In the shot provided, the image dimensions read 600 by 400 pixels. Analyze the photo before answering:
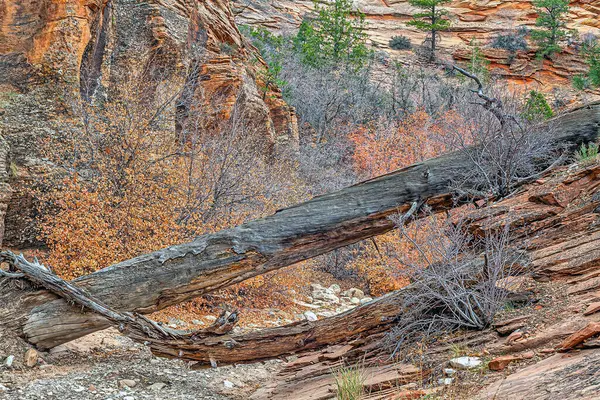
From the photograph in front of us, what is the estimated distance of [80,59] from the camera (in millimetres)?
11883

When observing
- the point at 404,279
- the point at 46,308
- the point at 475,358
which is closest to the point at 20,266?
the point at 46,308

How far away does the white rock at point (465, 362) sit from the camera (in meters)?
4.41

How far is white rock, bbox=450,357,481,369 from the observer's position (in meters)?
4.41

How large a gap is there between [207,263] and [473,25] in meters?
44.7

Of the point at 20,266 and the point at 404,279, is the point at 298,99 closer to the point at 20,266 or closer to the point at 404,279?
the point at 404,279

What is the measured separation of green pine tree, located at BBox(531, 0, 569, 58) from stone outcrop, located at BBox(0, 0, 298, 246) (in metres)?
30.6

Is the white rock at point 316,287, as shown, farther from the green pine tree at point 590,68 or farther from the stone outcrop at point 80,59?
the green pine tree at point 590,68

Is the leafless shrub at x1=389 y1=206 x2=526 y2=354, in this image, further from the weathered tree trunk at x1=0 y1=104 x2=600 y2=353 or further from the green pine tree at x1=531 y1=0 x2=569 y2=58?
the green pine tree at x1=531 y1=0 x2=569 y2=58

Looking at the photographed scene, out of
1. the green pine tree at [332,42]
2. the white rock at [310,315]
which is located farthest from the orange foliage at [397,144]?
the green pine tree at [332,42]

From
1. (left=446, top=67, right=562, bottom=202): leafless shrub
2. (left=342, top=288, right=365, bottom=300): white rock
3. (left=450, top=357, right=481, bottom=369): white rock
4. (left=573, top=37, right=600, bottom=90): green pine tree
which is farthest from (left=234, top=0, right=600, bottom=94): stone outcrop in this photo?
(left=450, top=357, right=481, bottom=369): white rock

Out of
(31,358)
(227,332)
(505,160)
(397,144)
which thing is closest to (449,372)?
(227,332)

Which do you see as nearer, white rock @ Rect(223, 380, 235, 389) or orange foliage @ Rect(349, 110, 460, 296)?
white rock @ Rect(223, 380, 235, 389)

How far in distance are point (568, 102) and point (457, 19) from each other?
1725 centimetres

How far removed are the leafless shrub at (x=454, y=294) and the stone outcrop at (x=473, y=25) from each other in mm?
34836
